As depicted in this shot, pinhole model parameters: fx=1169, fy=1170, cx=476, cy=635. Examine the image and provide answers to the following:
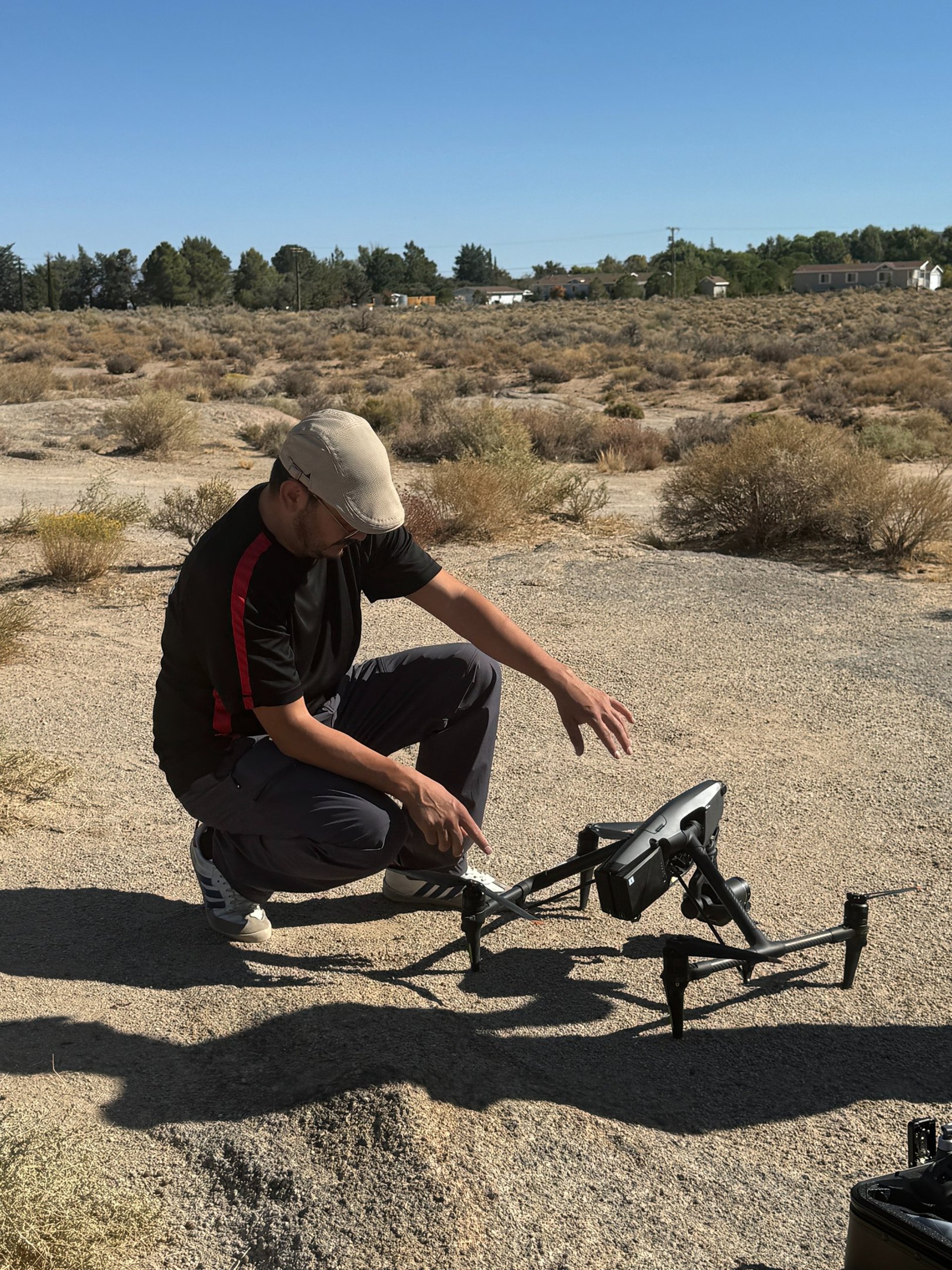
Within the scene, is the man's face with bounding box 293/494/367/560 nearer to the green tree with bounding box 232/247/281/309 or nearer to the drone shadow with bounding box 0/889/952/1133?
the drone shadow with bounding box 0/889/952/1133

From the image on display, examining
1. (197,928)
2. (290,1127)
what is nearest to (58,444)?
(197,928)

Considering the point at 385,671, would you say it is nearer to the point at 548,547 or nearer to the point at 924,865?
the point at 924,865

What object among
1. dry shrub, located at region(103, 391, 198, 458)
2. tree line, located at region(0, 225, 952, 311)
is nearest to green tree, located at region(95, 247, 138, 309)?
tree line, located at region(0, 225, 952, 311)

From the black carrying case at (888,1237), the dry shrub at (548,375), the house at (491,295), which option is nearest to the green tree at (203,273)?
Result: the house at (491,295)

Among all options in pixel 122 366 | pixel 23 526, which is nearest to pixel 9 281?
pixel 122 366

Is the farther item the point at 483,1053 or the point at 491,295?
the point at 491,295

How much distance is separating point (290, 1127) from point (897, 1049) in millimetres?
1576

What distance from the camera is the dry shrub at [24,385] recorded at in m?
21.9

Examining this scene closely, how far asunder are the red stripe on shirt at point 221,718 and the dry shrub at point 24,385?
18627mm

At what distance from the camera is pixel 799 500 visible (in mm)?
10055

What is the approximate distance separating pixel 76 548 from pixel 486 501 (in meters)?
3.59

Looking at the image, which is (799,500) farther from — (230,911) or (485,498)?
(230,911)

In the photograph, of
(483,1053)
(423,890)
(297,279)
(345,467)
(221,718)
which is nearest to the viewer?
(345,467)

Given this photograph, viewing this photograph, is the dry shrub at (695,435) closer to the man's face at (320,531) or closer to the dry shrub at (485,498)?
the dry shrub at (485,498)
